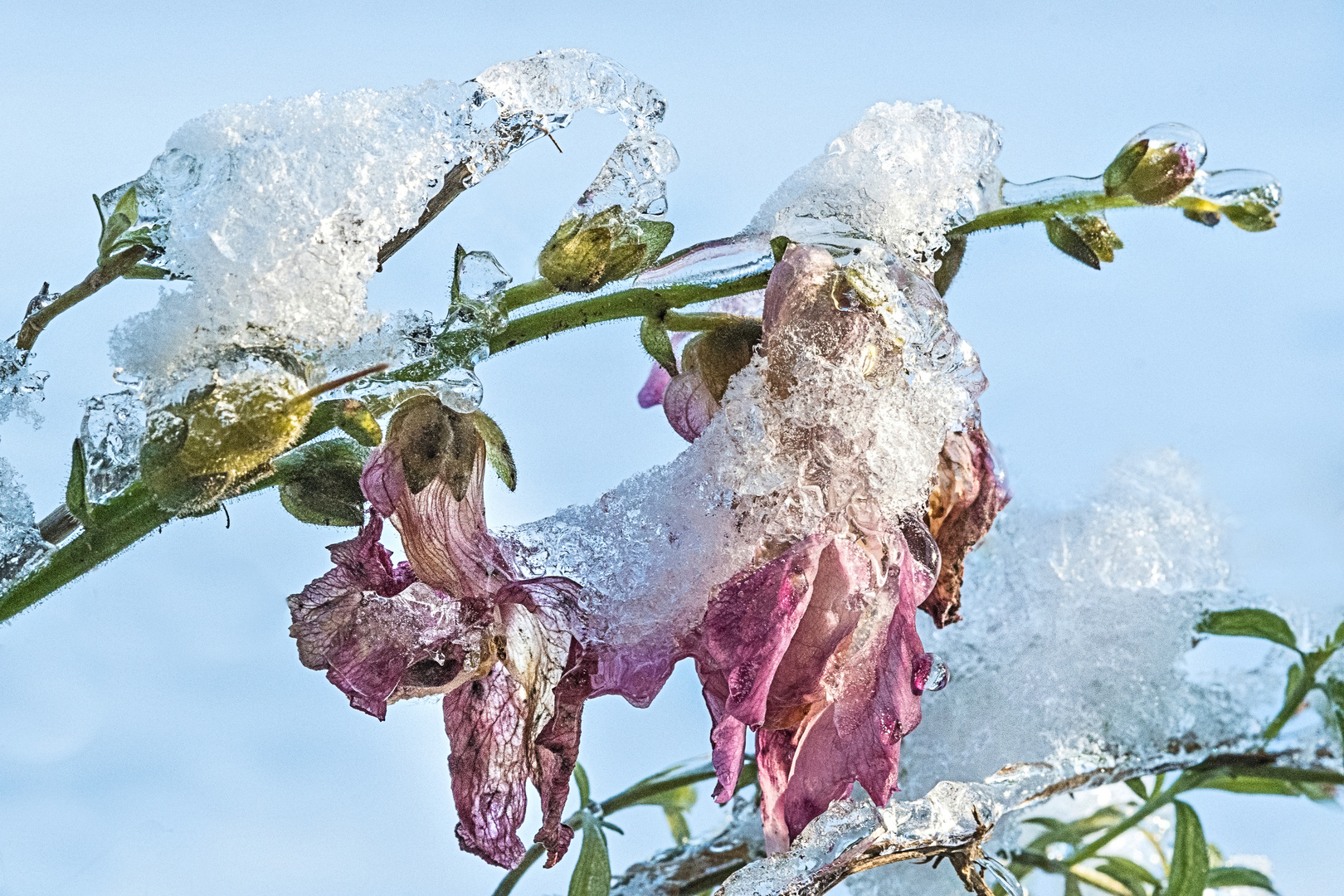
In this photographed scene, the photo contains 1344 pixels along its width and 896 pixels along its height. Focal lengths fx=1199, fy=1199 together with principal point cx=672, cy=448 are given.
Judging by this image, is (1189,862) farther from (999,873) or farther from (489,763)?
(489,763)

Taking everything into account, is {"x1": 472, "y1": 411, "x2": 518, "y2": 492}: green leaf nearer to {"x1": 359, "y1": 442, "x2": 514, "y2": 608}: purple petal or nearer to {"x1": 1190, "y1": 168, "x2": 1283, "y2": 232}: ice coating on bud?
{"x1": 359, "y1": 442, "x2": 514, "y2": 608}: purple petal

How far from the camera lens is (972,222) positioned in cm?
35

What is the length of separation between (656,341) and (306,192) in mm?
100

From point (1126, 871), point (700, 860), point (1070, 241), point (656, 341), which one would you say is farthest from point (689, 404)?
point (1126, 871)

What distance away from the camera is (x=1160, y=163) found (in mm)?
351

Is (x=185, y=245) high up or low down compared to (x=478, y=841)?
up

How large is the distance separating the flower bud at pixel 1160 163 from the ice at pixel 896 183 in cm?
4

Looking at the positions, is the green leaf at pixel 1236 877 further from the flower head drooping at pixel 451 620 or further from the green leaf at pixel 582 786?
the flower head drooping at pixel 451 620

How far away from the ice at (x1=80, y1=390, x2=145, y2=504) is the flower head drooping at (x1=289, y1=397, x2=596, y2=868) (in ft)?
0.16

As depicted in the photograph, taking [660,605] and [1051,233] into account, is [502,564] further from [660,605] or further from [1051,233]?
[1051,233]

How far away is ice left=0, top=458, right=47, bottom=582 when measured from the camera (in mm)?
299

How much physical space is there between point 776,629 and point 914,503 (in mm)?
56

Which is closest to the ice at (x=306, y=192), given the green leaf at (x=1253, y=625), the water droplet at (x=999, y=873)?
the water droplet at (x=999, y=873)

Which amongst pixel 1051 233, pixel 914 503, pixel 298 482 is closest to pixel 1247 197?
pixel 1051 233
